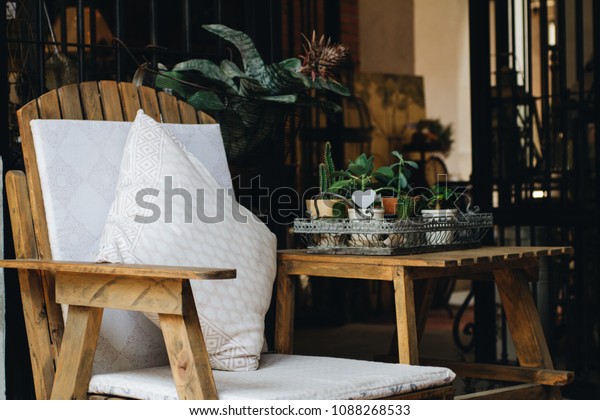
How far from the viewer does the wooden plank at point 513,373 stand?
98.7 inches

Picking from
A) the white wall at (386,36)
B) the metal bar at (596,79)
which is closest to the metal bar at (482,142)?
the metal bar at (596,79)

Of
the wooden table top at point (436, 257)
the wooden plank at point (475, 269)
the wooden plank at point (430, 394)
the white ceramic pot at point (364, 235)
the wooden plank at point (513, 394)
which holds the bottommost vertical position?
the wooden plank at point (513, 394)

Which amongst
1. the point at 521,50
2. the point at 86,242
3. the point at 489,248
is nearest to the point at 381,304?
the point at 521,50

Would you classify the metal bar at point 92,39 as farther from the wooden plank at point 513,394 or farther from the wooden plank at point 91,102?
the wooden plank at point 513,394

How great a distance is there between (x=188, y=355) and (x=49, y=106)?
2.78ft

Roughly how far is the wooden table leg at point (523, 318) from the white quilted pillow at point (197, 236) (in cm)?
65

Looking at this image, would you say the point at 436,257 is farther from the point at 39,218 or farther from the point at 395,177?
the point at 39,218

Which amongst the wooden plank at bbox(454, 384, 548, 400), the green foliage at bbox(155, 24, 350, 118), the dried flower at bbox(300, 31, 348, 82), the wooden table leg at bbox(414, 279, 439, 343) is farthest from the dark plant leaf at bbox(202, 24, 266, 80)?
the wooden plank at bbox(454, 384, 548, 400)

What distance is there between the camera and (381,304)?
22.3ft

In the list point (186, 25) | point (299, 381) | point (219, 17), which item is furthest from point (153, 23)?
Answer: point (299, 381)

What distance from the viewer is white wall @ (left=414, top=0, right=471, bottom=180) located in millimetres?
8805

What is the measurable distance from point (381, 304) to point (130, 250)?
4.84 meters
